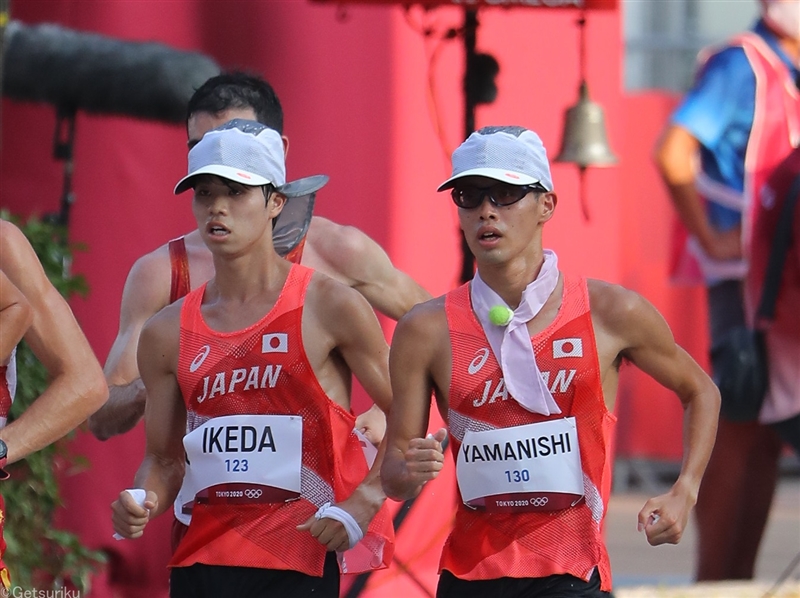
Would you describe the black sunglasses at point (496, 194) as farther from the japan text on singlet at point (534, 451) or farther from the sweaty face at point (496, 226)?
the japan text on singlet at point (534, 451)

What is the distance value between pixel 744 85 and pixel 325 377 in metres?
4.61

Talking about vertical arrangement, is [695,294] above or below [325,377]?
above

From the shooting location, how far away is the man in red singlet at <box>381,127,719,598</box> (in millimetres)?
3904

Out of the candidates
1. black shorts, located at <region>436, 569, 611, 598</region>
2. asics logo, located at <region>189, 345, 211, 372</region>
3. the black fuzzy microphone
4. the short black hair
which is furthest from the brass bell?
black shorts, located at <region>436, 569, 611, 598</region>

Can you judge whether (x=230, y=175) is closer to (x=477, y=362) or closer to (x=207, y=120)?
(x=207, y=120)

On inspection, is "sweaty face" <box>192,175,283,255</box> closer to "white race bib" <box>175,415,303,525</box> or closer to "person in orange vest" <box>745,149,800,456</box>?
"white race bib" <box>175,415,303,525</box>

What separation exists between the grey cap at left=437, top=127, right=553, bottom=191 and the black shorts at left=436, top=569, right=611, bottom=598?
0.98 metres

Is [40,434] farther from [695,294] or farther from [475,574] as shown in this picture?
[695,294]

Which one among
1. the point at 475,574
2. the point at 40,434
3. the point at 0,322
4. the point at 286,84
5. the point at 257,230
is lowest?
the point at 475,574

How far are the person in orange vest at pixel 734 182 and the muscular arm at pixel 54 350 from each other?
15.2ft

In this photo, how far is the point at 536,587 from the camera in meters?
3.89

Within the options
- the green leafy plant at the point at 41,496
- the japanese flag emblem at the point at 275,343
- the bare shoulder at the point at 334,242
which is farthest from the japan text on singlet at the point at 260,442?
the green leafy plant at the point at 41,496

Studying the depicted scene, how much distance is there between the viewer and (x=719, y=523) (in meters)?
8.16

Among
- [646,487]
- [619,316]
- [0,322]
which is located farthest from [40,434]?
[646,487]
